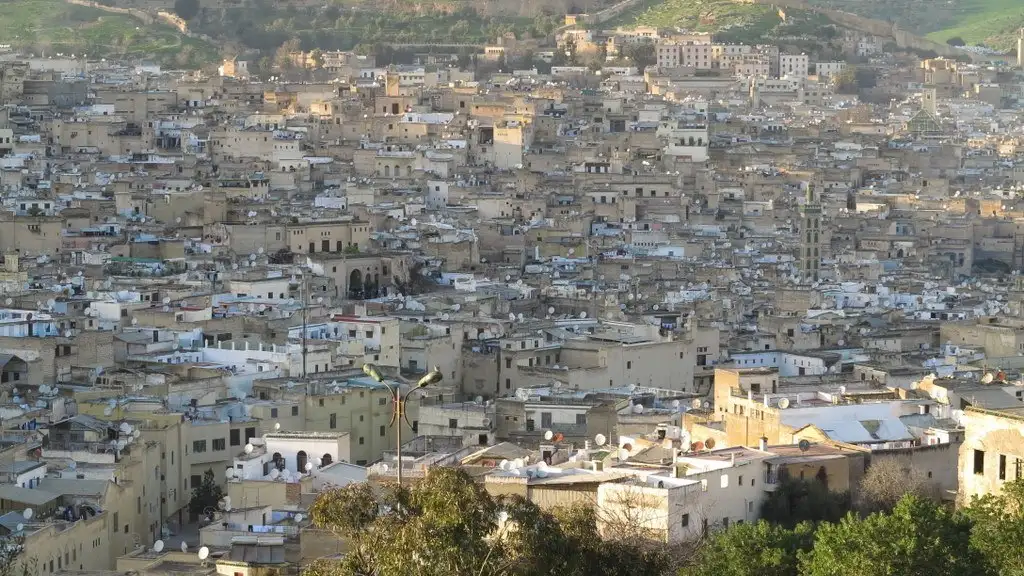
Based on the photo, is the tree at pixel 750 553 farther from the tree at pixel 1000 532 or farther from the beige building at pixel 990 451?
the beige building at pixel 990 451

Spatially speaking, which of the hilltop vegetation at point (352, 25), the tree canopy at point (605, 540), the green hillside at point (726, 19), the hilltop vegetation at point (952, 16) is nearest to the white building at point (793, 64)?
the green hillside at point (726, 19)

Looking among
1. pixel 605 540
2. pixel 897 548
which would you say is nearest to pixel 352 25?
pixel 897 548

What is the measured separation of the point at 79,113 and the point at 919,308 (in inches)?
1054

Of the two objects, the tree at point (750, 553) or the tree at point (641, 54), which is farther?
the tree at point (641, 54)

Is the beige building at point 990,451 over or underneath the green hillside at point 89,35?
over

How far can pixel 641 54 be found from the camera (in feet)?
295

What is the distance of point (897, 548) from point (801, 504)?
4598 millimetres

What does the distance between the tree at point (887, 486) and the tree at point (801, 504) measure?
8.0 inches

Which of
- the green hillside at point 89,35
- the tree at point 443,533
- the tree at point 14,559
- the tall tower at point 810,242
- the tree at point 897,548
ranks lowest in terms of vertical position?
the tall tower at point 810,242

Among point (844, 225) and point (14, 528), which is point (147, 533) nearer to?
point (14, 528)

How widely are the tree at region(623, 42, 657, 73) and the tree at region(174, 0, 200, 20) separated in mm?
14364

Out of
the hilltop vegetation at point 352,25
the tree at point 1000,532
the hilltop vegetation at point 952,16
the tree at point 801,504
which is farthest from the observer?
the hilltop vegetation at point 952,16

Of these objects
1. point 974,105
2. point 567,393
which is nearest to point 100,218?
point 567,393

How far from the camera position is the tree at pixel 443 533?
15953 millimetres
